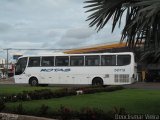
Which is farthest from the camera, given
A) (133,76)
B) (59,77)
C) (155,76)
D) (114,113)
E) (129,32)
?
(155,76)

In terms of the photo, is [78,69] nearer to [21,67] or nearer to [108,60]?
[108,60]

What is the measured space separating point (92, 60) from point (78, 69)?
140cm

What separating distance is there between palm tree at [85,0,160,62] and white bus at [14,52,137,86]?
23.6 meters

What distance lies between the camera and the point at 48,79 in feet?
121

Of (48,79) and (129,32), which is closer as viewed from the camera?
(129,32)

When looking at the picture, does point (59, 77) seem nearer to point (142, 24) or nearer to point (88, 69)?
point (88, 69)

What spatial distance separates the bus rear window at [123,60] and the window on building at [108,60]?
414 mm

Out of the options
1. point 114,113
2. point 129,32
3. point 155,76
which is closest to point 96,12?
point 129,32

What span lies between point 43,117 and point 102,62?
2282 centimetres

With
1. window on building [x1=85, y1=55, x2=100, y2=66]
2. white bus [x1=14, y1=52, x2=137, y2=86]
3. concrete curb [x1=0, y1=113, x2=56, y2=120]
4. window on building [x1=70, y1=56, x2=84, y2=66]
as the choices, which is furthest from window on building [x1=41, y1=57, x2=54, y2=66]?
concrete curb [x1=0, y1=113, x2=56, y2=120]

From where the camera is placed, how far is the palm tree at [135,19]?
764cm

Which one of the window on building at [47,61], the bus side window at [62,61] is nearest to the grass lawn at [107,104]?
the bus side window at [62,61]

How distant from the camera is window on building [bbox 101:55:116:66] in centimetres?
3433

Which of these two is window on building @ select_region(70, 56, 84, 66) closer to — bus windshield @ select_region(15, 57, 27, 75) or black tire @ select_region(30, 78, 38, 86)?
black tire @ select_region(30, 78, 38, 86)
